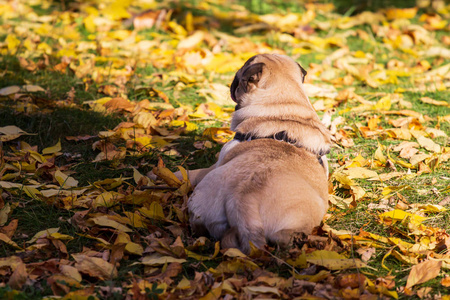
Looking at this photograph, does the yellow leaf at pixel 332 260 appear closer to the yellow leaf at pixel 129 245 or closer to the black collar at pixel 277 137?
the black collar at pixel 277 137

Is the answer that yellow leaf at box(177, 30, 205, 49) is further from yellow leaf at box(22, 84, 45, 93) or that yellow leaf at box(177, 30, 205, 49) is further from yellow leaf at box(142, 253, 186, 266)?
yellow leaf at box(142, 253, 186, 266)

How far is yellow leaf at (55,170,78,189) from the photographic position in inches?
155

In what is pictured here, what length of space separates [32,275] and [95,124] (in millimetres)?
2416

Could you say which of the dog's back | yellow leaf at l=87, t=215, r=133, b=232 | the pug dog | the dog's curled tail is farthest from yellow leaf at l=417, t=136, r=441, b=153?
yellow leaf at l=87, t=215, r=133, b=232

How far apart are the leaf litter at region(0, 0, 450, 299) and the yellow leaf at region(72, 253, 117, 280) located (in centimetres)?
1

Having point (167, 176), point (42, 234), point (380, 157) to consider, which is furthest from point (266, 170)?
point (380, 157)

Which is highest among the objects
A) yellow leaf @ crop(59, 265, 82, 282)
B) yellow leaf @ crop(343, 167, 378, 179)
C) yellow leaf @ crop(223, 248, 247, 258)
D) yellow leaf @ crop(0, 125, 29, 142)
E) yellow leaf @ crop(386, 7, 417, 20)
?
yellow leaf @ crop(386, 7, 417, 20)

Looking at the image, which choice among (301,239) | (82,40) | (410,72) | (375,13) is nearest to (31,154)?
(301,239)

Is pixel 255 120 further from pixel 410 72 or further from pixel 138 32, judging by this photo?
pixel 138 32

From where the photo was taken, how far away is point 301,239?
307 centimetres

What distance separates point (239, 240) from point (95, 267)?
33.3 inches

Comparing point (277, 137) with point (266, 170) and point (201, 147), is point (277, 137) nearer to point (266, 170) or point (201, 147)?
point (266, 170)

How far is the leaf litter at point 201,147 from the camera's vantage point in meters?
2.89

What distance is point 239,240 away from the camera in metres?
3.02
